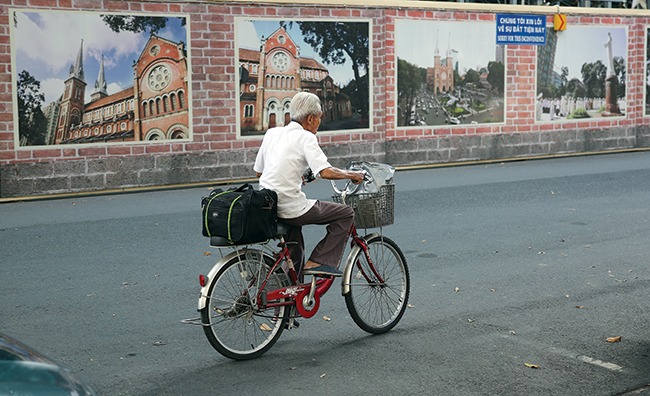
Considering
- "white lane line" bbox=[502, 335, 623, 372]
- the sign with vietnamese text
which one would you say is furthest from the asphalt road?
the sign with vietnamese text

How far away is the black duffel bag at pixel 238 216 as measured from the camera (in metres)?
6.39

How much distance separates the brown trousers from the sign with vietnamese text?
614 inches

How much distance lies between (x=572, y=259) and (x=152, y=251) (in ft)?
14.1

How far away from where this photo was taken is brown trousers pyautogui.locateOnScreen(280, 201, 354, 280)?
22.3ft

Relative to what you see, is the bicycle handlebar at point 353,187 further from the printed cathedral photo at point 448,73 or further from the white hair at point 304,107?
the printed cathedral photo at point 448,73

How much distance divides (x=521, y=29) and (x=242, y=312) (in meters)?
16.7

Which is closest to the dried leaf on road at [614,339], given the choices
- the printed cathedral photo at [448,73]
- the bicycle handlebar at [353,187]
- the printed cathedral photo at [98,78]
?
the bicycle handlebar at [353,187]

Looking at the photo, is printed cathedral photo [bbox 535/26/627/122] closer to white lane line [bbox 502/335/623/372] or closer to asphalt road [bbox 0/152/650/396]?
asphalt road [bbox 0/152/650/396]

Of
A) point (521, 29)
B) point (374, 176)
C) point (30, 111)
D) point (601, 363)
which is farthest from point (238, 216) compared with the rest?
point (521, 29)

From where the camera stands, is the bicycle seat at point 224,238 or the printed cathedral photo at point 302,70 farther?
the printed cathedral photo at point 302,70

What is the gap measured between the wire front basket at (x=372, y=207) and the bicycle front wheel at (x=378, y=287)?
0.33 meters

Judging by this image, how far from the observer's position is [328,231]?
22.9 feet

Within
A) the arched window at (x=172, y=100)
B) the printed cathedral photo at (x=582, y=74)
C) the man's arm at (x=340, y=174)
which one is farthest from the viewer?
the printed cathedral photo at (x=582, y=74)

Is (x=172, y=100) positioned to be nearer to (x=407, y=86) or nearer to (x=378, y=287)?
(x=407, y=86)
